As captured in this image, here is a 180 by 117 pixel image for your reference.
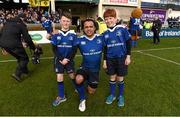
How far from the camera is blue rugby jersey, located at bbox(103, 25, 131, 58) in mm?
5066

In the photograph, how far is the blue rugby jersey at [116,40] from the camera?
199 inches

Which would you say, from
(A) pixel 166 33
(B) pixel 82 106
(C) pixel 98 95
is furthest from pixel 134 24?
(B) pixel 82 106

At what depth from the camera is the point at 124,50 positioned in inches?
204

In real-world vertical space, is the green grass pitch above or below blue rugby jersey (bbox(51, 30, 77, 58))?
below

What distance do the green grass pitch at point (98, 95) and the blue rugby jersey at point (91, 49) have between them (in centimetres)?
96

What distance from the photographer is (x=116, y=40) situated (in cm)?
510

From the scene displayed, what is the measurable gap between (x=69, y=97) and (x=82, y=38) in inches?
63.1

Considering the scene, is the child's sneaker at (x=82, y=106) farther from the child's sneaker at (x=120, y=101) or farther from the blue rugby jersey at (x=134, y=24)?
the blue rugby jersey at (x=134, y=24)

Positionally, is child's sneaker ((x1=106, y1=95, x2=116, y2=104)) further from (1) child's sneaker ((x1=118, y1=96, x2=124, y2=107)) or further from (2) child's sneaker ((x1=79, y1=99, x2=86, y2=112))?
(2) child's sneaker ((x1=79, y1=99, x2=86, y2=112))

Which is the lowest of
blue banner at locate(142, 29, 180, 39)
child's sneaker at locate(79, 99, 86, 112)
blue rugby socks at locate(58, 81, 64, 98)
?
child's sneaker at locate(79, 99, 86, 112)

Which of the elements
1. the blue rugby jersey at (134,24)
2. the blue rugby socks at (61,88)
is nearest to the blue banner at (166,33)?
the blue rugby jersey at (134,24)

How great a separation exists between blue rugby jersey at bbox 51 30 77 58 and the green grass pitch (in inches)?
45.9

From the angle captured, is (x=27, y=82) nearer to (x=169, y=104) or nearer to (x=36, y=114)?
(x=36, y=114)

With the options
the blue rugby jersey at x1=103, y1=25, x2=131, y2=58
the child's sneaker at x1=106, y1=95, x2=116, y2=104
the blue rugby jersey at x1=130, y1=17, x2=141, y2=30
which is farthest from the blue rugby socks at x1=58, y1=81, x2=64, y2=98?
the blue rugby jersey at x1=130, y1=17, x2=141, y2=30
